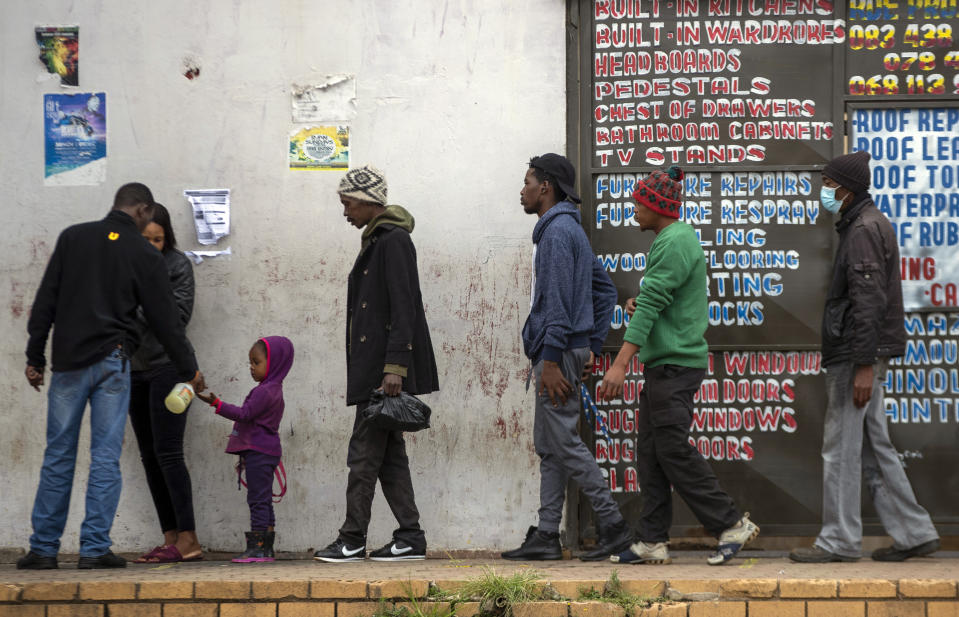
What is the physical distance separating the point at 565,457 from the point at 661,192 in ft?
4.81

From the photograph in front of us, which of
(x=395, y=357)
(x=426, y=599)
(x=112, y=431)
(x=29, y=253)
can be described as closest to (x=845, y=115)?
(x=395, y=357)

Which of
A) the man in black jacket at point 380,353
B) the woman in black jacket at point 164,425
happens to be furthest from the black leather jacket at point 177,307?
the man in black jacket at point 380,353

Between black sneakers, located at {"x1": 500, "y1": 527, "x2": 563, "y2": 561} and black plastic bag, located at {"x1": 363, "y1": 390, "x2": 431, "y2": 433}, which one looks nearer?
black plastic bag, located at {"x1": 363, "y1": 390, "x2": 431, "y2": 433}

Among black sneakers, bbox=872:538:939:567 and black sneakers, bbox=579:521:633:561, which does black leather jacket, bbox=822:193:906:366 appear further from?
black sneakers, bbox=579:521:633:561

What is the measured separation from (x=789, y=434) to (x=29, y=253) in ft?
15.4

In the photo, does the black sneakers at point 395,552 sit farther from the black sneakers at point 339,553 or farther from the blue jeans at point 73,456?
the blue jeans at point 73,456

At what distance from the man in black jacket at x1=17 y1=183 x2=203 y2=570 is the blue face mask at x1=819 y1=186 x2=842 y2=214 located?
3.56 m

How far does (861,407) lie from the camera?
572 centimetres

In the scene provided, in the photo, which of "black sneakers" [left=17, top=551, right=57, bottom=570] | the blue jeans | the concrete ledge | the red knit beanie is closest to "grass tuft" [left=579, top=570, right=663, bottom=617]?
the concrete ledge

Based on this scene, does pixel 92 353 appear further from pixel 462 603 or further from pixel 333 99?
pixel 462 603

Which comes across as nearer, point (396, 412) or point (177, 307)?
point (396, 412)

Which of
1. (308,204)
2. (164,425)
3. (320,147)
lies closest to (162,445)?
(164,425)

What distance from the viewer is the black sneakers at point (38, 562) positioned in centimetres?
576

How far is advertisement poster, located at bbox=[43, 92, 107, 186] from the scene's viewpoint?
6.78m
